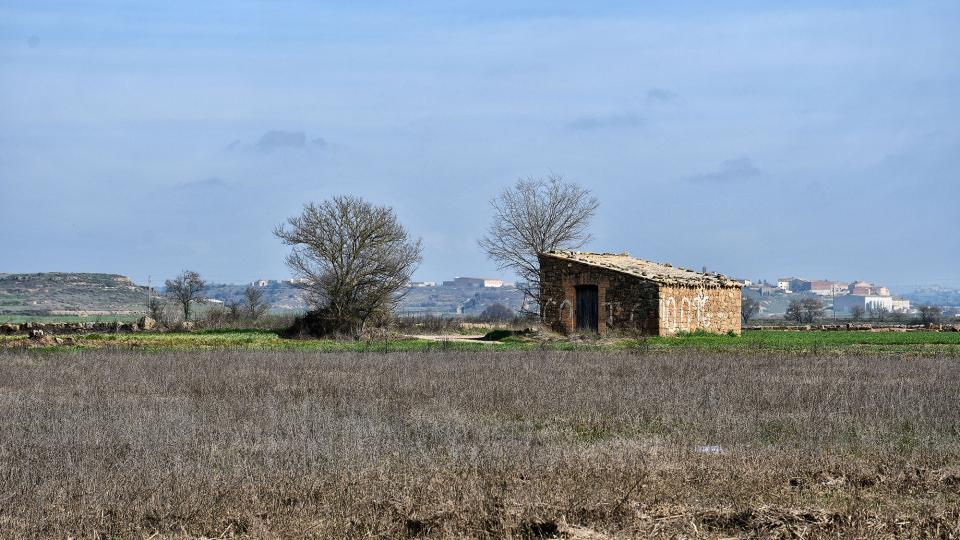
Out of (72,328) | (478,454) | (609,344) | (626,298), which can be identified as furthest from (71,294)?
(478,454)

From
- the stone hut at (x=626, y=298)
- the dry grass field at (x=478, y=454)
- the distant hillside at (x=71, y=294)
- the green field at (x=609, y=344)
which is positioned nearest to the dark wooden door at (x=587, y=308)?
the stone hut at (x=626, y=298)

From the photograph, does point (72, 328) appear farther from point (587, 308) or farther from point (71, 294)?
→ point (71, 294)

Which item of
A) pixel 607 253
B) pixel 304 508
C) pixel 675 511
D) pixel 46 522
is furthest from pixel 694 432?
pixel 607 253

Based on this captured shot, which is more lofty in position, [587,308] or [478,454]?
[587,308]

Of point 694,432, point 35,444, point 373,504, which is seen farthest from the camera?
point 694,432

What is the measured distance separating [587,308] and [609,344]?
632 centimetres

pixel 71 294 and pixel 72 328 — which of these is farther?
pixel 71 294

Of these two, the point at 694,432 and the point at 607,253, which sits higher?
the point at 607,253

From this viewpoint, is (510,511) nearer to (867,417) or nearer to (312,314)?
(867,417)

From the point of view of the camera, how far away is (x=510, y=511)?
857cm

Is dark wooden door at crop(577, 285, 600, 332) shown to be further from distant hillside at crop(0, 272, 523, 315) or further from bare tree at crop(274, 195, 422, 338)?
distant hillside at crop(0, 272, 523, 315)

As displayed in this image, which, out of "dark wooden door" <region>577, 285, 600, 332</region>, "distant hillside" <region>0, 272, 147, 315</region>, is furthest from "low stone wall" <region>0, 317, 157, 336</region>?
"distant hillside" <region>0, 272, 147, 315</region>

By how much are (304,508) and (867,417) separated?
28.5 ft

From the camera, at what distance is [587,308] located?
40.8 metres
